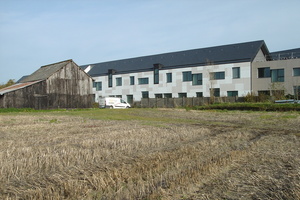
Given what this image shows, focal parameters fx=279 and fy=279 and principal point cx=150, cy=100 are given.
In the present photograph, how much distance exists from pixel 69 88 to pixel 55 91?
1.87 meters

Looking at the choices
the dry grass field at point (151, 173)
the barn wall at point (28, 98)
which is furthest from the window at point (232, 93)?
the dry grass field at point (151, 173)

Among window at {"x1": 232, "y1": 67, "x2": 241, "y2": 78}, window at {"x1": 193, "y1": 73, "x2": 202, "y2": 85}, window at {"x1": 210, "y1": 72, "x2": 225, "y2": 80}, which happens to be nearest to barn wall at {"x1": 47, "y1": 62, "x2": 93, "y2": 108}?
window at {"x1": 193, "y1": 73, "x2": 202, "y2": 85}

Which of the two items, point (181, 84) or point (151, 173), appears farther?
point (181, 84)

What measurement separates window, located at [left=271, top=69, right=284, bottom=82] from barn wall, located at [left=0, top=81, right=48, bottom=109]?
29495mm

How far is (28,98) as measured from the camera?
103ft

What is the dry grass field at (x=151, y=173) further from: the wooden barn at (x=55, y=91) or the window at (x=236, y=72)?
the window at (x=236, y=72)

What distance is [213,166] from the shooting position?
16.6ft

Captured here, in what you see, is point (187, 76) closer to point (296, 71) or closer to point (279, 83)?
point (279, 83)

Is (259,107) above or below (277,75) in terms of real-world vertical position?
below

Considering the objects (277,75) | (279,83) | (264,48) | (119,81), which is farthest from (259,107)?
(119,81)

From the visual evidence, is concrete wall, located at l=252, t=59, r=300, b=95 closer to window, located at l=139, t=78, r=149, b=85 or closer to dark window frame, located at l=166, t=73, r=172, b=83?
dark window frame, located at l=166, t=73, r=172, b=83

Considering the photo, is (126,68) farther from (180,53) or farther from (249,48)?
(249,48)

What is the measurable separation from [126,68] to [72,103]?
64.4 ft

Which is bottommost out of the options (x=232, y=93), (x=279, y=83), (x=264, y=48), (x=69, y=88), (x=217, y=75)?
(x=232, y=93)
